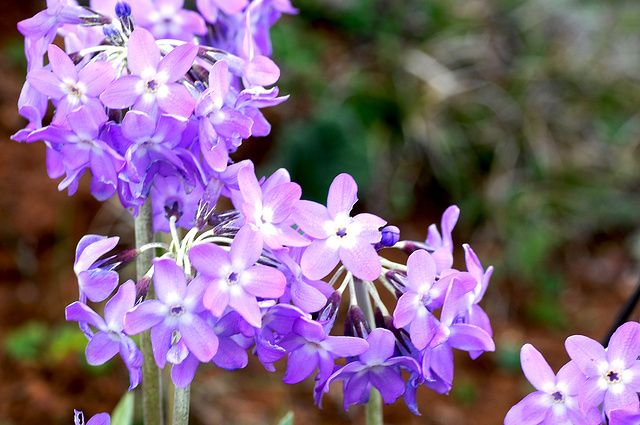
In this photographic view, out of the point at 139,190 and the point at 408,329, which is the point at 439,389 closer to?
the point at 408,329

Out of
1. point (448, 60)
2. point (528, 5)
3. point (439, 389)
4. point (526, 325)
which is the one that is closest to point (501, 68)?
point (448, 60)

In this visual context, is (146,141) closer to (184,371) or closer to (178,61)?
(178,61)

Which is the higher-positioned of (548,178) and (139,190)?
(139,190)

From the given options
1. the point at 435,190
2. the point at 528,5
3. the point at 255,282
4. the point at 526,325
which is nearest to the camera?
the point at 255,282

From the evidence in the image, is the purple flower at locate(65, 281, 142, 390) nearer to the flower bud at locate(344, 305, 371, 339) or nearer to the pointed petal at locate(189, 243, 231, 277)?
the pointed petal at locate(189, 243, 231, 277)

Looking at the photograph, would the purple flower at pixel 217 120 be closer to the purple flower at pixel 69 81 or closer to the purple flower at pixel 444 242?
the purple flower at pixel 69 81
